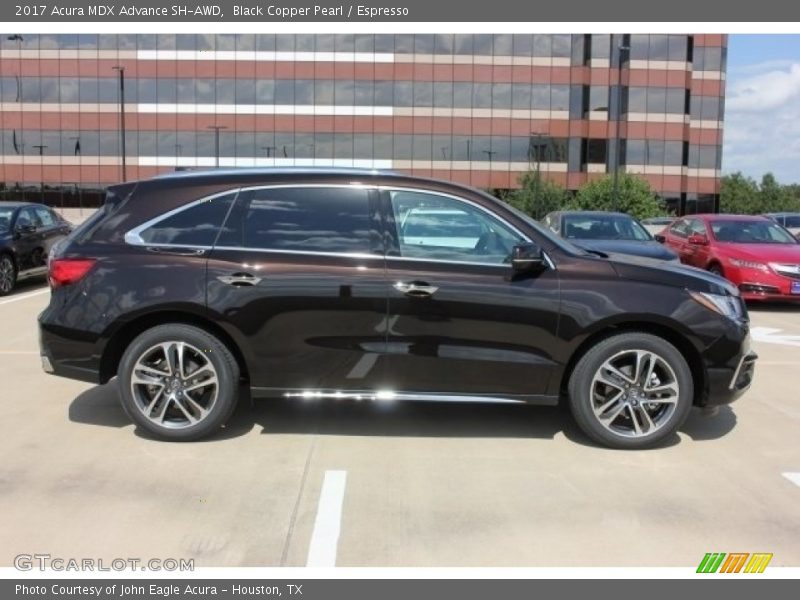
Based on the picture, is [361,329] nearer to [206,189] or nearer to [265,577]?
[206,189]

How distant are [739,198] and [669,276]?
107177mm

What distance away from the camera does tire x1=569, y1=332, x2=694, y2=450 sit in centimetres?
471

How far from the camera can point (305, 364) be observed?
4.76 meters

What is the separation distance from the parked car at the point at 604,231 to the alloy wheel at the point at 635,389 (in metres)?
6.21

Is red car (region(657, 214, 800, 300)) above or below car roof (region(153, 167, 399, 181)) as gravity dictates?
below

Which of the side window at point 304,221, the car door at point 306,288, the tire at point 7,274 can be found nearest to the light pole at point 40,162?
the tire at point 7,274

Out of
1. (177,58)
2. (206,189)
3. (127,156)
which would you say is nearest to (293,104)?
(177,58)

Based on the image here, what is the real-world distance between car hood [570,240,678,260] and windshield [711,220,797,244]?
76.8 inches

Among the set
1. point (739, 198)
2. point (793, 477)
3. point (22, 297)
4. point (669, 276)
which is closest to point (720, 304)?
point (669, 276)

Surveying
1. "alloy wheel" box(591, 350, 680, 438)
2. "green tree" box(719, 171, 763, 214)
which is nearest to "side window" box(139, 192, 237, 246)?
"alloy wheel" box(591, 350, 680, 438)

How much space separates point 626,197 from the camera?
5681cm

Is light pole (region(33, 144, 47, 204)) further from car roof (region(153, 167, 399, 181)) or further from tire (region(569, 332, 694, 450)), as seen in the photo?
tire (region(569, 332, 694, 450))

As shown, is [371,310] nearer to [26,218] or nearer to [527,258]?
[527,258]

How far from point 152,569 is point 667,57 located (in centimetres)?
6939
